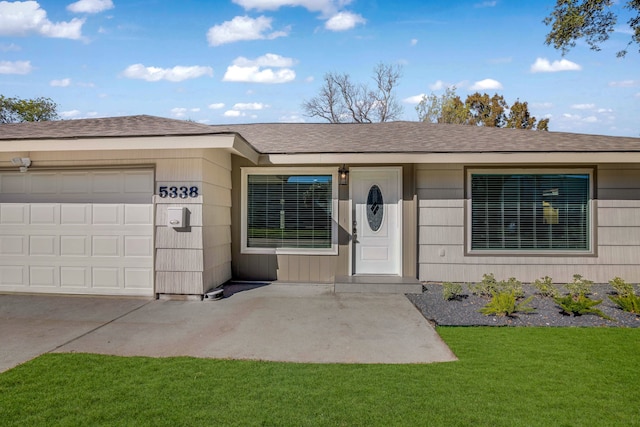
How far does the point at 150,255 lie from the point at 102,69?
1019cm

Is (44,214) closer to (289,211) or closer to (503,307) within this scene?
(289,211)

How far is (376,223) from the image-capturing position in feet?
22.6

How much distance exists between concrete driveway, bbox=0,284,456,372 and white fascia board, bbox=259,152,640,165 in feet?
7.86

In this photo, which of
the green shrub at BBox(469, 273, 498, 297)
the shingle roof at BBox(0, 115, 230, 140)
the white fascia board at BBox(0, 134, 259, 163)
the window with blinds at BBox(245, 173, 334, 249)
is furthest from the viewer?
the window with blinds at BBox(245, 173, 334, 249)

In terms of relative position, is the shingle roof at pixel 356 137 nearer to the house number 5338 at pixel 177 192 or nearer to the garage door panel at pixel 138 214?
the house number 5338 at pixel 177 192

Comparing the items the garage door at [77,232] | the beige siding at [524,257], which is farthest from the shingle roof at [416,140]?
the garage door at [77,232]

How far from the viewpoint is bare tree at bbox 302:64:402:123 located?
2617 cm

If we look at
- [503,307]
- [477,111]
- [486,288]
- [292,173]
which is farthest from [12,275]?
[477,111]

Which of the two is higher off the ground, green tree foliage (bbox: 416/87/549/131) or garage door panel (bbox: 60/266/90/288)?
green tree foliage (bbox: 416/87/549/131)

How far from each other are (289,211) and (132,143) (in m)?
2.97

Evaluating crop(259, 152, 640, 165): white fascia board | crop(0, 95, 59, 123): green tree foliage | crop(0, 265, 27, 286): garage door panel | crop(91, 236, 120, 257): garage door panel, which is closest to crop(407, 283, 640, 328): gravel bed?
crop(259, 152, 640, 165): white fascia board

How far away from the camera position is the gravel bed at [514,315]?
4.46 metres

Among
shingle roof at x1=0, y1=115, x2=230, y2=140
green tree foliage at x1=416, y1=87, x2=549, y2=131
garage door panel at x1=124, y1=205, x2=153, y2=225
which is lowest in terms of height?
garage door panel at x1=124, y1=205, x2=153, y2=225

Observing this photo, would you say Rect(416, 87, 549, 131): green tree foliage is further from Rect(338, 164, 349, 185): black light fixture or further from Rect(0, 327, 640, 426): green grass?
Rect(0, 327, 640, 426): green grass
